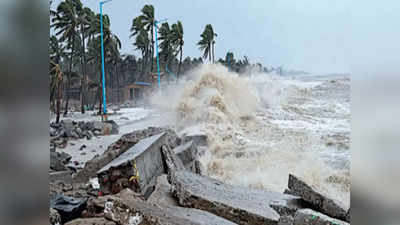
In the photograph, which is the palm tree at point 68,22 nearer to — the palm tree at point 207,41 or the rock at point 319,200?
the palm tree at point 207,41

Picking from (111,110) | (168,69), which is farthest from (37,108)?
(168,69)

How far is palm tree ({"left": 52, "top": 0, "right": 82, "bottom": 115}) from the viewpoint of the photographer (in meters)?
2.95

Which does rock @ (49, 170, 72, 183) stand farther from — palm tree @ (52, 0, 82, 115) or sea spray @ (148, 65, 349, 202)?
sea spray @ (148, 65, 349, 202)

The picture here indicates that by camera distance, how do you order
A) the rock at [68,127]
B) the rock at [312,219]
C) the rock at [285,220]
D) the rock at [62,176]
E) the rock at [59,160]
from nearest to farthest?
the rock at [312,219] < the rock at [285,220] < the rock at [62,176] < the rock at [59,160] < the rock at [68,127]

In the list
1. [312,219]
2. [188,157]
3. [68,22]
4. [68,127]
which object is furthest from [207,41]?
[312,219]

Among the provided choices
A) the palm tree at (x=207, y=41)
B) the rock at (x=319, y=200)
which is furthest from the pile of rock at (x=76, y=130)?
the rock at (x=319, y=200)

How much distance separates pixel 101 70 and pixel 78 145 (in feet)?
3.06

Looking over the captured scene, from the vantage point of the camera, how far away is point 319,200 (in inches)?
72.0

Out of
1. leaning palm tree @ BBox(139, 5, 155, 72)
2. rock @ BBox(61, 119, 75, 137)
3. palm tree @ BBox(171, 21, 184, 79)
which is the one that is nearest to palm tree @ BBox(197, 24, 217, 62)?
palm tree @ BBox(171, 21, 184, 79)

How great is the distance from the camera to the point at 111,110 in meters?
3.38

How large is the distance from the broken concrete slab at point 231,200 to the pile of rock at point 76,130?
1.47m

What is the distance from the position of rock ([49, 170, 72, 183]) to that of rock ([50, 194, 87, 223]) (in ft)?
2.48

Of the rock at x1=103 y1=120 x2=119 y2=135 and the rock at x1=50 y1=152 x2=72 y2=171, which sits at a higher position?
the rock at x1=103 y1=120 x2=119 y2=135

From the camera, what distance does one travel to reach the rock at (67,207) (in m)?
1.77
